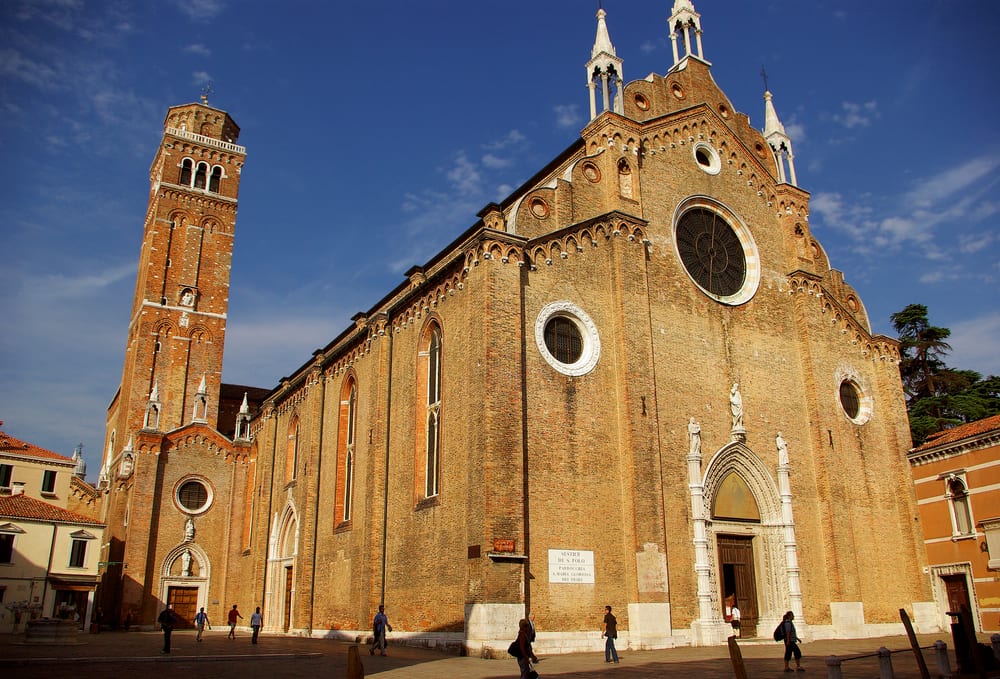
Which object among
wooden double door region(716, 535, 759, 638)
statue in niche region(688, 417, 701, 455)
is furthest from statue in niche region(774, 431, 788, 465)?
statue in niche region(688, 417, 701, 455)

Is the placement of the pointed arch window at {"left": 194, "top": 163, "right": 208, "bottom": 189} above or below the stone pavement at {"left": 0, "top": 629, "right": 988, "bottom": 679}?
above

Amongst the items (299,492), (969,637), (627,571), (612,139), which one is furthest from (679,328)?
(299,492)

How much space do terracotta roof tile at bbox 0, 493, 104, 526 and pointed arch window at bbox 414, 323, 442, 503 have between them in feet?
70.7

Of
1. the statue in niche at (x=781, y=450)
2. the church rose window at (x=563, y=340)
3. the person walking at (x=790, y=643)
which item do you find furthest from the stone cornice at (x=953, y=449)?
the church rose window at (x=563, y=340)

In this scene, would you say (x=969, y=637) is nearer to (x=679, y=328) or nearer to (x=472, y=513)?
(x=472, y=513)

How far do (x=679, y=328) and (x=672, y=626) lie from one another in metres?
8.31

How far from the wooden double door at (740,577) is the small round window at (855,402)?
7.05m

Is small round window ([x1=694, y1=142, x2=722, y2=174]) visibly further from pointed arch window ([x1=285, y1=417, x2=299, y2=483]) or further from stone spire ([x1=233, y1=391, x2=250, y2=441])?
stone spire ([x1=233, y1=391, x2=250, y2=441])

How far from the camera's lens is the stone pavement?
13.9 meters

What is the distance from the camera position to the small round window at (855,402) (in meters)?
26.5

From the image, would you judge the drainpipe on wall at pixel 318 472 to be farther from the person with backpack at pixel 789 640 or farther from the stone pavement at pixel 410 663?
the person with backpack at pixel 789 640

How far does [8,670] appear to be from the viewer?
14.6 meters

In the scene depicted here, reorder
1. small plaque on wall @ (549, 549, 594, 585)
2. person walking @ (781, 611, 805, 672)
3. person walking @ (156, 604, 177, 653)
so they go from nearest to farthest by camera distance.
A: 1. person walking @ (781, 611, 805, 672)
2. small plaque on wall @ (549, 549, 594, 585)
3. person walking @ (156, 604, 177, 653)

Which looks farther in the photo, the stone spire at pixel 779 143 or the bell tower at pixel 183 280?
the bell tower at pixel 183 280
